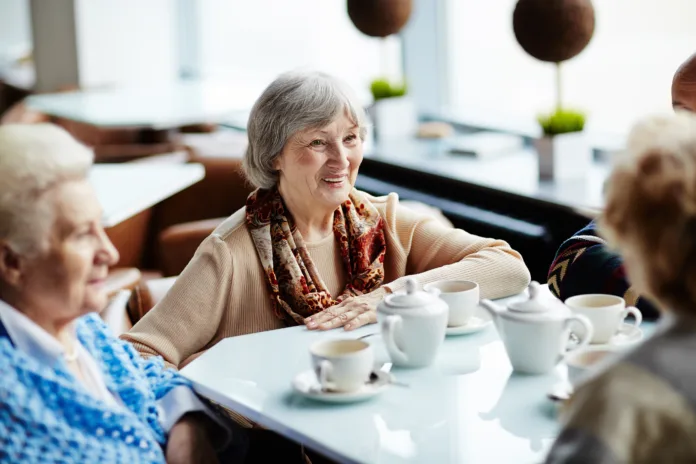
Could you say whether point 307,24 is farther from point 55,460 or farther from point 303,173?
point 55,460

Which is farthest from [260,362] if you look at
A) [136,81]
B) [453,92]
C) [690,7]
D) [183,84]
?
[136,81]

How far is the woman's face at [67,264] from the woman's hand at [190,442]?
0.32 m

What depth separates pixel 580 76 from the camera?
3.97 meters

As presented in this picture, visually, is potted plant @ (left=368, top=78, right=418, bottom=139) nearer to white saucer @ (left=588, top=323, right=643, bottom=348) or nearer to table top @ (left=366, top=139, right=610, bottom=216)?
table top @ (left=366, top=139, right=610, bottom=216)

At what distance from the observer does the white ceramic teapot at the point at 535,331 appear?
1.65m

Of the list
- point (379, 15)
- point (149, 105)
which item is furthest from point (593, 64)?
point (149, 105)

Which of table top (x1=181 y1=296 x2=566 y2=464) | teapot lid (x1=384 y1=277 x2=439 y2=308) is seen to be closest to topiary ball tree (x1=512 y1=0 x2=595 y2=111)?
table top (x1=181 y1=296 x2=566 y2=464)

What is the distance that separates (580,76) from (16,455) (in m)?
3.07

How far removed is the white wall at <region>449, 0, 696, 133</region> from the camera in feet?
11.7

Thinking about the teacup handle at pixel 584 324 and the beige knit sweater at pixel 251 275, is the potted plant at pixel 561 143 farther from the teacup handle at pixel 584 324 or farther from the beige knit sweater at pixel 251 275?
the teacup handle at pixel 584 324

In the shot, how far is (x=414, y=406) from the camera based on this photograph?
5.27ft

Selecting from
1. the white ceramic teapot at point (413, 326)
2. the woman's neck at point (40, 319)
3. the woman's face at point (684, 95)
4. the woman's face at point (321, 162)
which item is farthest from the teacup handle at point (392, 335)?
the woman's face at point (684, 95)

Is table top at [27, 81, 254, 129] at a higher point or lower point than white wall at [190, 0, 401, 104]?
lower

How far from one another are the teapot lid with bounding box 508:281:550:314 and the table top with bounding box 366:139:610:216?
1.35m
